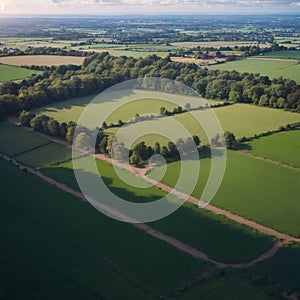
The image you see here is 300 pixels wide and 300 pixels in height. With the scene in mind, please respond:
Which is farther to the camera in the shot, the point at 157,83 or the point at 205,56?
the point at 205,56

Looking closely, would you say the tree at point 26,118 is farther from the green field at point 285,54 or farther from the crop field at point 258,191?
the green field at point 285,54

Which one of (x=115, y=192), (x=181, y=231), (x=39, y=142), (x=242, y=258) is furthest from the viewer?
(x=39, y=142)

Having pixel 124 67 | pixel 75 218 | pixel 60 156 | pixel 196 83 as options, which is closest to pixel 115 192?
pixel 75 218

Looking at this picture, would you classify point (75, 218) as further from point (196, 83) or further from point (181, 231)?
point (196, 83)

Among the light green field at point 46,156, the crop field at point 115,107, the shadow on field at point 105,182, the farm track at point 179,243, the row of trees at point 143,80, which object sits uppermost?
the row of trees at point 143,80

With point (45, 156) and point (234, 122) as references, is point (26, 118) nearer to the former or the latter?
point (45, 156)

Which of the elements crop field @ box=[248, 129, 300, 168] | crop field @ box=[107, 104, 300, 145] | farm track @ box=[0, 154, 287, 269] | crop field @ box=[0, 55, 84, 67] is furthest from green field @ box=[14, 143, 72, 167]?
crop field @ box=[0, 55, 84, 67]

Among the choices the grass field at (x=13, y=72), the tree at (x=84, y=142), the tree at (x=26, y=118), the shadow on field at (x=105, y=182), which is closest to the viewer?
the shadow on field at (x=105, y=182)

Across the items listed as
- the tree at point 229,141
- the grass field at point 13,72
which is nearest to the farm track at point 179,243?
the tree at point 229,141

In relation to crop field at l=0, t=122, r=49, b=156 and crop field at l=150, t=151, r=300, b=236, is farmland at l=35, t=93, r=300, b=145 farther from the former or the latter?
crop field at l=150, t=151, r=300, b=236
